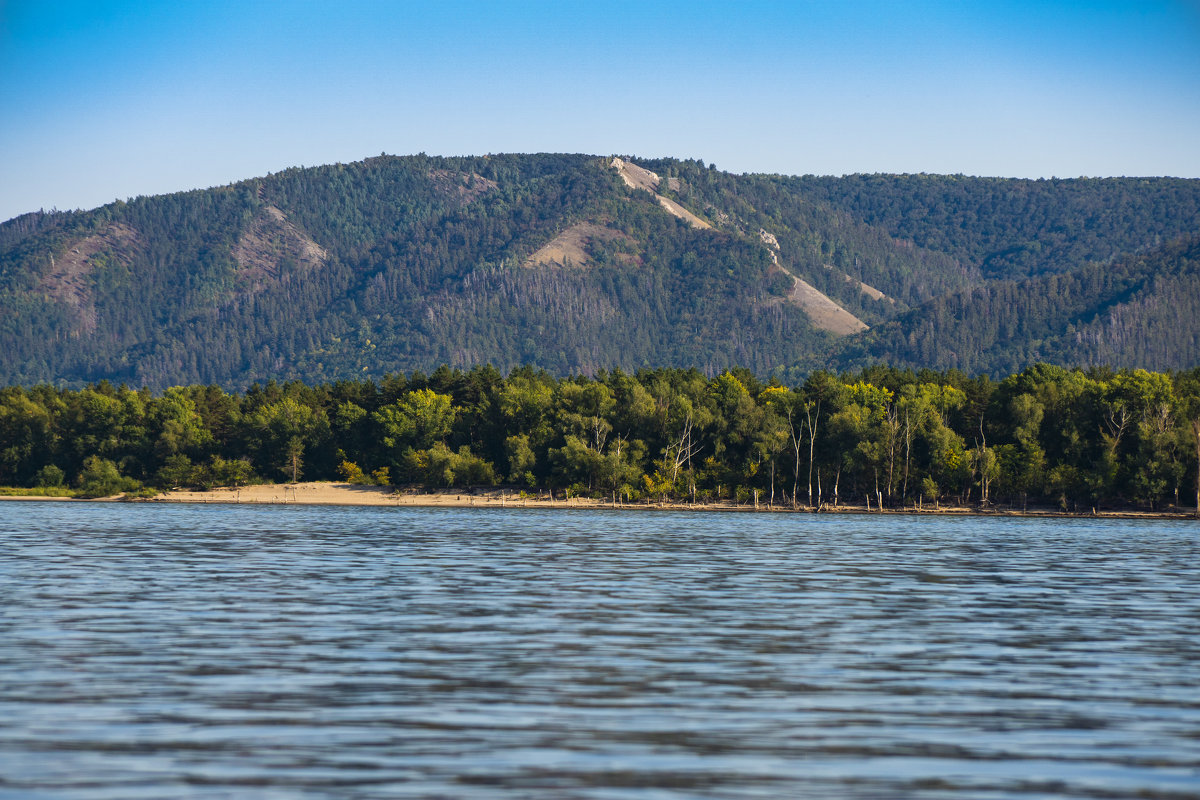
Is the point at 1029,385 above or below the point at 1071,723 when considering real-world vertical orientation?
above

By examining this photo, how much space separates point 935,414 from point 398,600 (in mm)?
133836

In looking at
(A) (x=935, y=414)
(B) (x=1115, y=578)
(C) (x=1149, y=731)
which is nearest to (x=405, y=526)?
(B) (x=1115, y=578)

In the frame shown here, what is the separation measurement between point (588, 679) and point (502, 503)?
15272 cm

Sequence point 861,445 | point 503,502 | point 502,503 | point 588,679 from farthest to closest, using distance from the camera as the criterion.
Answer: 1. point 503,502
2. point 502,503
3. point 861,445
4. point 588,679

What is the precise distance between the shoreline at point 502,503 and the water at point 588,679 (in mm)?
94105

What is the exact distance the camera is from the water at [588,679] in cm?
2309

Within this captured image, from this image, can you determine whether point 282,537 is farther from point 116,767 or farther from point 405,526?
point 116,767

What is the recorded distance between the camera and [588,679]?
33.1m

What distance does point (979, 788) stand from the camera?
2247cm

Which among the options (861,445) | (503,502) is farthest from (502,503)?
(861,445)

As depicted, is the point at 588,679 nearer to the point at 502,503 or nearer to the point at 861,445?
the point at 861,445

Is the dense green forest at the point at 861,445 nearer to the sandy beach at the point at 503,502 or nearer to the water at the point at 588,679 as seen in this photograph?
the sandy beach at the point at 503,502

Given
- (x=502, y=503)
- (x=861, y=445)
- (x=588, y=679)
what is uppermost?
(x=861, y=445)

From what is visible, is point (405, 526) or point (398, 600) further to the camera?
point (405, 526)
